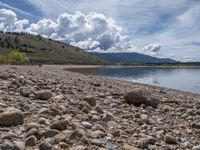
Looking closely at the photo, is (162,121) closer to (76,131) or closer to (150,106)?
(150,106)

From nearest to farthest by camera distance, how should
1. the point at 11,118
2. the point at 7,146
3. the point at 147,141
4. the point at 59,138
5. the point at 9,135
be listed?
the point at 7,146 < the point at 9,135 < the point at 59,138 < the point at 11,118 < the point at 147,141

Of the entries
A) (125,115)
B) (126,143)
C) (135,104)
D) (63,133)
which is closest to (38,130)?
(63,133)

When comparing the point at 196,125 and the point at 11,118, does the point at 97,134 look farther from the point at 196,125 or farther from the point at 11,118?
the point at 196,125

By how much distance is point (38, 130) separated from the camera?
932 centimetres

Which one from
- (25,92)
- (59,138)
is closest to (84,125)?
(59,138)

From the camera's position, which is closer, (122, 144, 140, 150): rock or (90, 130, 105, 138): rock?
(122, 144, 140, 150): rock

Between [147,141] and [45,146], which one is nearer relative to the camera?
[45,146]

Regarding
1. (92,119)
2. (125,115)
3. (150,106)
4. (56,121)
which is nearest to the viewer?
(56,121)

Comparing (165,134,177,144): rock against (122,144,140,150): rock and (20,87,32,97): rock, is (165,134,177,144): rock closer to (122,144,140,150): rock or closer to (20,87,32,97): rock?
(122,144,140,150): rock

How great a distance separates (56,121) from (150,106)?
24.3 ft

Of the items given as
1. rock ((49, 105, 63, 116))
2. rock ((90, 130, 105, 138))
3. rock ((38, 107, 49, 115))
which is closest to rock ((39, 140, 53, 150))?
rock ((90, 130, 105, 138))

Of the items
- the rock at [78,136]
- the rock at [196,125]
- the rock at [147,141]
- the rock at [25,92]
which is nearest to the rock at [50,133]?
the rock at [78,136]

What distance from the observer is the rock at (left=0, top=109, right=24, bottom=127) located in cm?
962

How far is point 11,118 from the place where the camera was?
9.76 m
